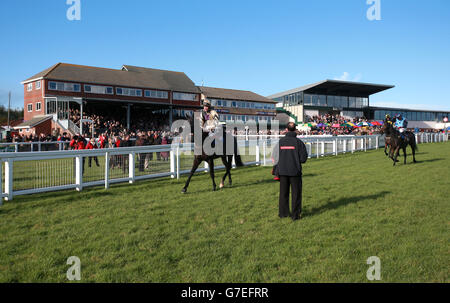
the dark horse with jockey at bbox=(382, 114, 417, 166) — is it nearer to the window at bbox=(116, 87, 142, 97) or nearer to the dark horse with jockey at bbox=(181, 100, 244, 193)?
the dark horse with jockey at bbox=(181, 100, 244, 193)

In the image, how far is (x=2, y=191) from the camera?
24.8 ft

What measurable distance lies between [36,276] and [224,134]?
6381 mm

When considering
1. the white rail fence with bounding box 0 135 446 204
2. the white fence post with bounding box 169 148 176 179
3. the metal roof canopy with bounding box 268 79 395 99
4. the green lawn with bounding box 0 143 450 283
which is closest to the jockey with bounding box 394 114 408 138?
the white rail fence with bounding box 0 135 446 204

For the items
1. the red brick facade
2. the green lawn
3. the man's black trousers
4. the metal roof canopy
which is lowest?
the green lawn

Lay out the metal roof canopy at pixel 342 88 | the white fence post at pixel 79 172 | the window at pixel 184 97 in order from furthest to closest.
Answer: the metal roof canopy at pixel 342 88 < the window at pixel 184 97 < the white fence post at pixel 79 172

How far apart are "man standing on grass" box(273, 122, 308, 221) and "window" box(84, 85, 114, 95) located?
4313 centimetres

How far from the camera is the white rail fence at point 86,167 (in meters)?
7.61

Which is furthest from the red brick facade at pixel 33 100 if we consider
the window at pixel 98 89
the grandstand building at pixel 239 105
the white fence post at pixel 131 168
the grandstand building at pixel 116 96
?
the white fence post at pixel 131 168

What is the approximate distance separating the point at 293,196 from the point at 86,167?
6100mm

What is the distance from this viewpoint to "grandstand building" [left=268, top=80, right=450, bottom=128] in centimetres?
5878

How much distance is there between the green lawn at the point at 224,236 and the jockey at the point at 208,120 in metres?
1.64

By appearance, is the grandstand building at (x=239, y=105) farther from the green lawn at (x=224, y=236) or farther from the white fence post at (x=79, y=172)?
the green lawn at (x=224, y=236)

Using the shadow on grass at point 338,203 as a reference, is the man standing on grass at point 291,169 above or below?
above

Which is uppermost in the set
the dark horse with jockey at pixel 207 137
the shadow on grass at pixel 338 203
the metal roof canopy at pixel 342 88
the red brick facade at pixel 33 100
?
the metal roof canopy at pixel 342 88
